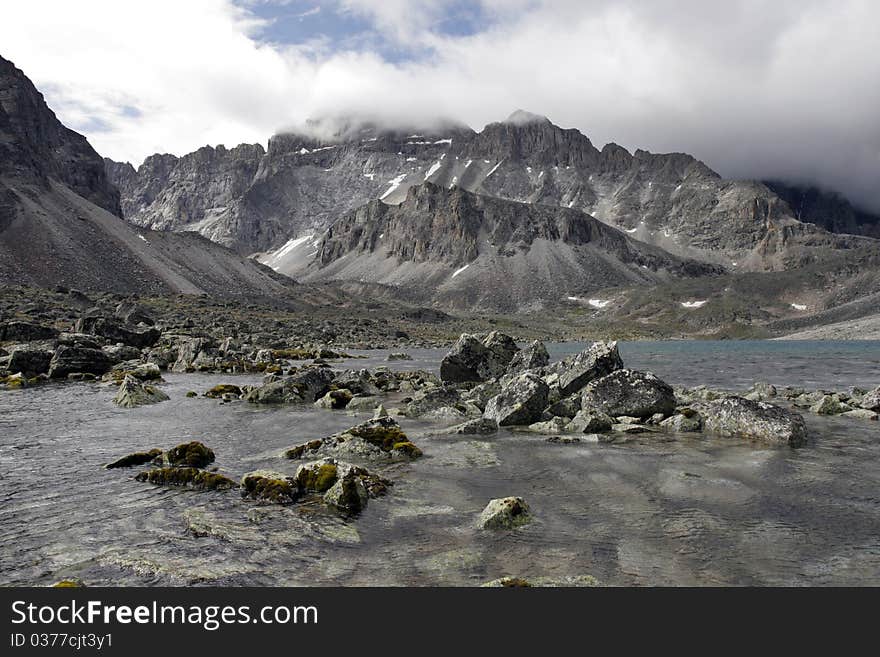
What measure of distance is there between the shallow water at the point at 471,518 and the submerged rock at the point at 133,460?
437 millimetres

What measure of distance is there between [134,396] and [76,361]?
1746 centimetres

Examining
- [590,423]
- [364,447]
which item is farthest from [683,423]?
[364,447]

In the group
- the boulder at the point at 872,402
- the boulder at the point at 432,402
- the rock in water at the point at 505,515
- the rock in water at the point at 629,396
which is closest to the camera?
the rock in water at the point at 505,515

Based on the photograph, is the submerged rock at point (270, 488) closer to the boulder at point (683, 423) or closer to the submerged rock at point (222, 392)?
the boulder at point (683, 423)

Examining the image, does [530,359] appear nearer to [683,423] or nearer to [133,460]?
[683,423]

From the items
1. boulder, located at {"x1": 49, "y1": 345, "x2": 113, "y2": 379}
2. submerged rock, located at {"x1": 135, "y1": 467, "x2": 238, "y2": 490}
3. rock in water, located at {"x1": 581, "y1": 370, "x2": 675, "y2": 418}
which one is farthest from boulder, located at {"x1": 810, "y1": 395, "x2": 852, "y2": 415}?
boulder, located at {"x1": 49, "y1": 345, "x2": 113, "y2": 379}

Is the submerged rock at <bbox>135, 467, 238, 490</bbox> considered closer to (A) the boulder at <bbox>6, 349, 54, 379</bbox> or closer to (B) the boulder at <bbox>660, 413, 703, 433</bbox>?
(B) the boulder at <bbox>660, 413, 703, 433</bbox>

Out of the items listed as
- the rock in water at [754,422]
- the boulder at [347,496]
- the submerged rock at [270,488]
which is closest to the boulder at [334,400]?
the submerged rock at [270,488]

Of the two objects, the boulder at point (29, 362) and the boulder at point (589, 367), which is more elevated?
the boulder at point (589, 367)

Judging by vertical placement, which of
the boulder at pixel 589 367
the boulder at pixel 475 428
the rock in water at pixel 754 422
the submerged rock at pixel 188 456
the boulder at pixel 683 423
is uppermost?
the boulder at pixel 589 367

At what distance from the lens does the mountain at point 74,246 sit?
128m

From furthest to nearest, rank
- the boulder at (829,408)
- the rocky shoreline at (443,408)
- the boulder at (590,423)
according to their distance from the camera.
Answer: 1. the boulder at (829,408)
2. the boulder at (590,423)
3. the rocky shoreline at (443,408)

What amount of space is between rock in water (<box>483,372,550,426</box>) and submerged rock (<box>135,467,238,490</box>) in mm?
13906
